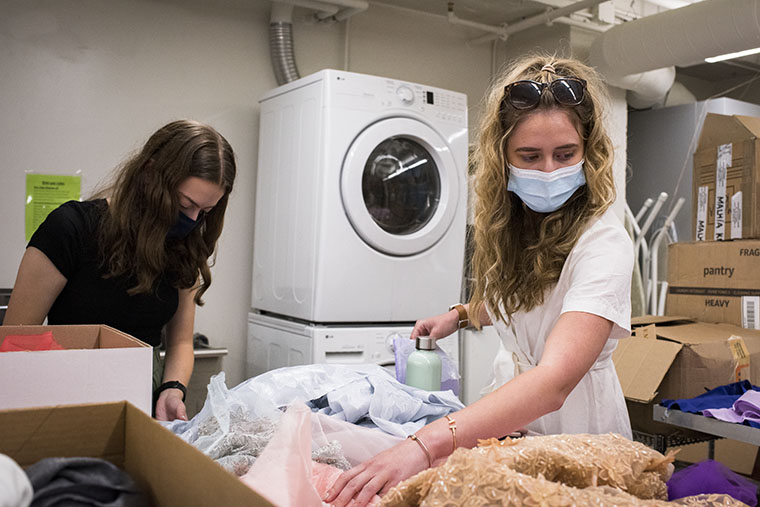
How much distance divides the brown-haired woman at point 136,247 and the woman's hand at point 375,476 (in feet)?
2.52

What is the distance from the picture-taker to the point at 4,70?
2805 millimetres

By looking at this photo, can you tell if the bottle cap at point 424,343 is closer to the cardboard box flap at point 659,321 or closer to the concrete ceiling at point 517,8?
the cardboard box flap at point 659,321

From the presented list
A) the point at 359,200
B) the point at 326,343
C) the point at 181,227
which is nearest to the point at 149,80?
the point at 359,200

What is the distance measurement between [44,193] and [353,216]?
1.30 m

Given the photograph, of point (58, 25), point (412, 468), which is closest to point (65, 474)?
point (412, 468)

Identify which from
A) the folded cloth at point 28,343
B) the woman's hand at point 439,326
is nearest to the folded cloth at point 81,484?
the folded cloth at point 28,343

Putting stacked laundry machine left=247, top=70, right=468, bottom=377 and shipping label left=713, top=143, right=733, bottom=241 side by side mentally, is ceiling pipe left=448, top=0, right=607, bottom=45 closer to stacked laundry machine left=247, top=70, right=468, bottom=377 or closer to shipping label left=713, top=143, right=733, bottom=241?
stacked laundry machine left=247, top=70, right=468, bottom=377

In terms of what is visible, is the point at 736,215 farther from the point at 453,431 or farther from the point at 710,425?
the point at 453,431

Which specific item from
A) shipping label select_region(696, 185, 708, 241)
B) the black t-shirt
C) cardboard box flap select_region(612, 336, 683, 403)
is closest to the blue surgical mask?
the black t-shirt

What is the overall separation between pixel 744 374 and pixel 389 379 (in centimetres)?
154

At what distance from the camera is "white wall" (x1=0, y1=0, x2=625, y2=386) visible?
2.84 m

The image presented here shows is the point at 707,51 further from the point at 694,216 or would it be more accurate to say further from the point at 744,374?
the point at 744,374

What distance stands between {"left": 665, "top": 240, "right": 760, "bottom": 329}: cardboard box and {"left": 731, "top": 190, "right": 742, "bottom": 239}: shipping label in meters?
0.04

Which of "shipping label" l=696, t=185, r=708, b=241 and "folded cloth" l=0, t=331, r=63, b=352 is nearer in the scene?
"folded cloth" l=0, t=331, r=63, b=352
